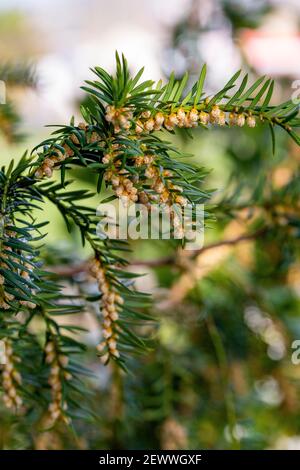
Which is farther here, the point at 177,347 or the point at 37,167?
the point at 177,347

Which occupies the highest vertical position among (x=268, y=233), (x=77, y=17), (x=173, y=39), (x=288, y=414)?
(x=77, y=17)

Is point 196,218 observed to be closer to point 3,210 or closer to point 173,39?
point 3,210

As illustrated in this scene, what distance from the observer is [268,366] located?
604mm

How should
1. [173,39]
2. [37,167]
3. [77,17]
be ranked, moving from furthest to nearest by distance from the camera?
1. [77,17]
2. [173,39]
3. [37,167]

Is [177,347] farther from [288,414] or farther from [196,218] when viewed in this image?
[196,218]

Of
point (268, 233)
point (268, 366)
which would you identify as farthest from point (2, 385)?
point (268, 366)

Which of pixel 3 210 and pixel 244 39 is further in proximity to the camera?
pixel 244 39

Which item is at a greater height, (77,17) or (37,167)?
(77,17)

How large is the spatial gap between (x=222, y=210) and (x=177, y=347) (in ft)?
0.67

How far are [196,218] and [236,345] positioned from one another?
33 cm

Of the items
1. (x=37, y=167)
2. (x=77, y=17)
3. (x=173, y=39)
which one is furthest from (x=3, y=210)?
(x=77, y=17)

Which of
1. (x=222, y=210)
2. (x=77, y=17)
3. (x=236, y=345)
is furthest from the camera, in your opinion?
(x=77, y=17)

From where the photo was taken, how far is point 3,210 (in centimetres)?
25

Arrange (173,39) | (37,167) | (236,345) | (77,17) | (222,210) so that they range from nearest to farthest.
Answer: (37,167), (222,210), (236,345), (173,39), (77,17)
